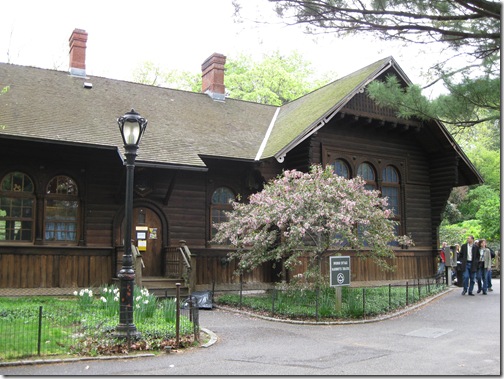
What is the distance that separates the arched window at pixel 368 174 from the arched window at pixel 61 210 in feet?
34.5

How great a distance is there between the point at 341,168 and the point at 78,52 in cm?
1131

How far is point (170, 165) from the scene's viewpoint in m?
17.2

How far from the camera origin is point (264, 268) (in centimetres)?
2012

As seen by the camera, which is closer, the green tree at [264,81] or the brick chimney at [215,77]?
the brick chimney at [215,77]

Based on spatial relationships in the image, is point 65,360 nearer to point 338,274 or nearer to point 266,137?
point 338,274

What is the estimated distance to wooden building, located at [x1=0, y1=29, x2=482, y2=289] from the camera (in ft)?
55.4

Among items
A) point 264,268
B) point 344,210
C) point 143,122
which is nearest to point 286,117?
point 264,268

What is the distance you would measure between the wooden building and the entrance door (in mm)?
41

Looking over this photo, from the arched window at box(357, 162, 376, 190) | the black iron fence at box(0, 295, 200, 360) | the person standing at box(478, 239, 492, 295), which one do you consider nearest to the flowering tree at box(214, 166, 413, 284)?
the black iron fence at box(0, 295, 200, 360)

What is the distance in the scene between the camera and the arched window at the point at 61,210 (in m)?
17.2

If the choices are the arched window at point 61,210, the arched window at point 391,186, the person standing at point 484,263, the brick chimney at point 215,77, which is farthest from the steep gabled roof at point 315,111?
the person standing at point 484,263

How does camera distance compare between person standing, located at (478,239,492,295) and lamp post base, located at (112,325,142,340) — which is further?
person standing, located at (478,239,492,295)

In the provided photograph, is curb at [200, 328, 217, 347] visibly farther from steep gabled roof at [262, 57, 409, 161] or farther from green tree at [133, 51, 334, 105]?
green tree at [133, 51, 334, 105]

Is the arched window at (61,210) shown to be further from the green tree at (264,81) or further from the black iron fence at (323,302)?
the green tree at (264,81)
